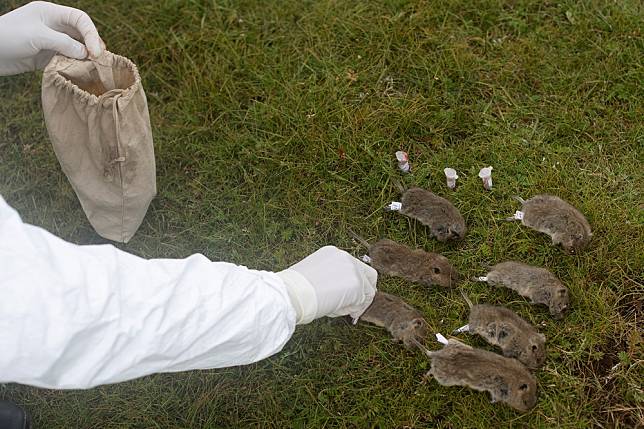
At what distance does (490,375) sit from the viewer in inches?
146

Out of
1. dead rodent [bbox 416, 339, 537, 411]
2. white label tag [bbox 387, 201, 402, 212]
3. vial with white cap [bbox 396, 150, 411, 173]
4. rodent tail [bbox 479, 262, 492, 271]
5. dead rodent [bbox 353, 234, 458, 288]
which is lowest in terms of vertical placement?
dead rodent [bbox 416, 339, 537, 411]

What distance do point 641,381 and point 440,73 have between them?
2.55 meters

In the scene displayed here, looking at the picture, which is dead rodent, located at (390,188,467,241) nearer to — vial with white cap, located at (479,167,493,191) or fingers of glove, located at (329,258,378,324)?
vial with white cap, located at (479,167,493,191)

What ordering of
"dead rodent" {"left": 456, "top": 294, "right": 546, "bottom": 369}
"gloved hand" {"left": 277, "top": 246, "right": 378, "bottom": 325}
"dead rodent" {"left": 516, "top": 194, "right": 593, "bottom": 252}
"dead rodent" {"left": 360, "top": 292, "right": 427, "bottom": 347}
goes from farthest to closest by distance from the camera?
1. "dead rodent" {"left": 516, "top": 194, "right": 593, "bottom": 252}
2. "dead rodent" {"left": 360, "top": 292, "right": 427, "bottom": 347}
3. "dead rodent" {"left": 456, "top": 294, "right": 546, "bottom": 369}
4. "gloved hand" {"left": 277, "top": 246, "right": 378, "bottom": 325}

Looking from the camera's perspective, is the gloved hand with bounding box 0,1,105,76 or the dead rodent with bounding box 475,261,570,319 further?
the dead rodent with bounding box 475,261,570,319

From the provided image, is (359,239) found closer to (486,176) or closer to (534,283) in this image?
(486,176)

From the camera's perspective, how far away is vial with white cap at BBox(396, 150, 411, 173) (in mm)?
4449

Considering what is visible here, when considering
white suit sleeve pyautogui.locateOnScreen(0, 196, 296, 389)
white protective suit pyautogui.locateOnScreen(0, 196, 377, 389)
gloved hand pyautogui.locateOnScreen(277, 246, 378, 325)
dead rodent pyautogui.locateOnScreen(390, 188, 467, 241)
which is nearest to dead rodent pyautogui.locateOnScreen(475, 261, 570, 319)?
dead rodent pyautogui.locateOnScreen(390, 188, 467, 241)

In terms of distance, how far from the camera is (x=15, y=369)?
224 centimetres

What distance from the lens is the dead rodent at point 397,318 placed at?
3932 millimetres

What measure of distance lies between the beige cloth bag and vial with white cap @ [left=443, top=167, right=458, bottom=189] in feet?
6.55

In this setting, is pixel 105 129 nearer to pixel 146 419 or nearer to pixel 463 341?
pixel 146 419

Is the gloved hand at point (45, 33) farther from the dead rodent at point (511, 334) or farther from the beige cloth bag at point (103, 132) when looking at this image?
the dead rodent at point (511, 334)

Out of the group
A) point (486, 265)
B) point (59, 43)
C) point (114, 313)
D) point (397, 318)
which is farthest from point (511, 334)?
point (59, 43)
